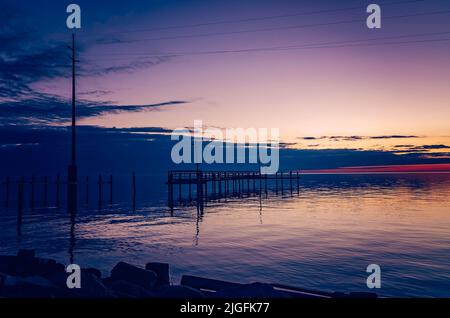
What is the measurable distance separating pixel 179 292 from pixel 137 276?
2.21 metres

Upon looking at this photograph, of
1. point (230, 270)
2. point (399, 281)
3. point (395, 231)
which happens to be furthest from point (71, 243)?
point (395, 231)

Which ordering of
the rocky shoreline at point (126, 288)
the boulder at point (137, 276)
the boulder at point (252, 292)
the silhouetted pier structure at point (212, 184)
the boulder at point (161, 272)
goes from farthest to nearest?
the silhouetted pier structure at point (212, 184), the boulder at point (161, 272), the boulder at point (137, 276), the rocky shoreline at point (126, 288), the boulder at point (252, 292)

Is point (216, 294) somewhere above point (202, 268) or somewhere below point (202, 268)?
above

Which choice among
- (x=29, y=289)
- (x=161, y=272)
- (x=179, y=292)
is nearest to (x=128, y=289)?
(x=179, y=292)

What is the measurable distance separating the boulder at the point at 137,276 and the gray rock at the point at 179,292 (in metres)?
1.52

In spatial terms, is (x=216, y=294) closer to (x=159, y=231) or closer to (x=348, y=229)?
(x=159, y=231)

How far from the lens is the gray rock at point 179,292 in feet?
25.0

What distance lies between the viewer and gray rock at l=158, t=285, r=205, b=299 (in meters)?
7.62

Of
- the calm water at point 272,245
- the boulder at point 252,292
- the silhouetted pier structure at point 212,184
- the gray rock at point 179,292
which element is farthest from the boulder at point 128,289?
the silhouetted pier structure at point 212,184

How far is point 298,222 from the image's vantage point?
93.7ft

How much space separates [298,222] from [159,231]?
11.5 metres

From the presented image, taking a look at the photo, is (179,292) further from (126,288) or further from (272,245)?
(272,245)

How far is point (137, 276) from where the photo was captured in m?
9.46

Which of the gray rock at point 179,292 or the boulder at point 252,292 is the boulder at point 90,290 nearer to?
the gray rock at point 179,292
